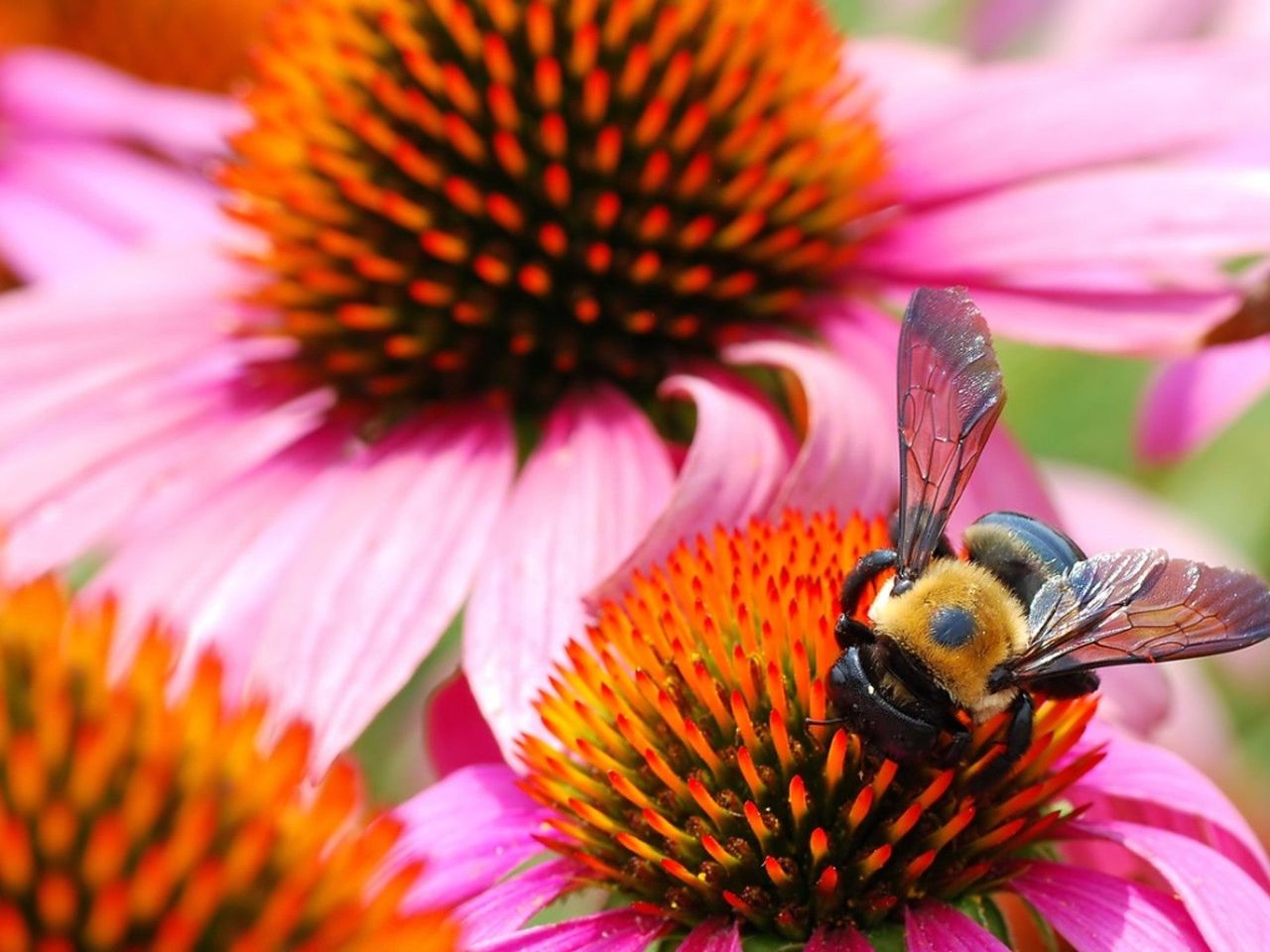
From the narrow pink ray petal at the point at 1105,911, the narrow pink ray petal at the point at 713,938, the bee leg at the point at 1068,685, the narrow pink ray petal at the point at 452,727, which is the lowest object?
the narrow pink ray petal at the point at 452,727

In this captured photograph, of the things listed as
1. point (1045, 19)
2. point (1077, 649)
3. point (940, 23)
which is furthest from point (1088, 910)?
point (940, 23)

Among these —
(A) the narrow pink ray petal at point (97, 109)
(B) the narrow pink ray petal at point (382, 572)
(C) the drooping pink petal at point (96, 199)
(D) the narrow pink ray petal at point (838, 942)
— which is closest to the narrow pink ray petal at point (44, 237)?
(C) the drooping pink petal at point (96, 199)

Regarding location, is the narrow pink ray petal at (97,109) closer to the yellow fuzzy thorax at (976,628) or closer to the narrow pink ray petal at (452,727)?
the narrow pink ray petal at (452,727)

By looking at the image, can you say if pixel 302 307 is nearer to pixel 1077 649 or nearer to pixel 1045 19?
pixel 1077 649

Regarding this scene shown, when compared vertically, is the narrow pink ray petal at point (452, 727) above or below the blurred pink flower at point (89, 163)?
below

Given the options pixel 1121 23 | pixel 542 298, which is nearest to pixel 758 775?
pixel 542 298

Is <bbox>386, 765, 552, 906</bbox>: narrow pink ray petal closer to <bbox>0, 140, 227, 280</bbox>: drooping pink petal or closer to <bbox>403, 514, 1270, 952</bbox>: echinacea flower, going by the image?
<bbox>403, 514, 1270, 952</bbox>: echinacea flower

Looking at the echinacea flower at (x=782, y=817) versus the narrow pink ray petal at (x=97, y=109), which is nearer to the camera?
the echinacea flower at (x=782, y=817)
